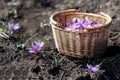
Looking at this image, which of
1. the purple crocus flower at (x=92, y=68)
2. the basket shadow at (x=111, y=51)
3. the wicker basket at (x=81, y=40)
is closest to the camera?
the purple crocus flower at (x=92, y=68)

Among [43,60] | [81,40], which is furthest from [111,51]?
[43,60]

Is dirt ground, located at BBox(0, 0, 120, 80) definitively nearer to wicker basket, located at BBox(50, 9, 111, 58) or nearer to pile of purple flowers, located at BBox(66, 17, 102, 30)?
wicker basket, located at BBox(50, 9, 111, 58)

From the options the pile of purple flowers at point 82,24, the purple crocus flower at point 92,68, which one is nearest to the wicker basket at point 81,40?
the pile of purple flowers at point 82,24

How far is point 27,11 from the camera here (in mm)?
4789

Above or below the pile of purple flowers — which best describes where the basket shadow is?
below

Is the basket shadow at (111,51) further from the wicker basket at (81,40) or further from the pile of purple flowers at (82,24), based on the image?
the pile of purple flowers at (82,24)

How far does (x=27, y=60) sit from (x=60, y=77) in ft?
1.43

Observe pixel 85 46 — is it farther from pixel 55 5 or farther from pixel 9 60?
pixel 55 5

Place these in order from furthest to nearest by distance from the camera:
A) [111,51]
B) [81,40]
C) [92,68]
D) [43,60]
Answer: [111,51] < [43,60] < [81,40] < [92,68]

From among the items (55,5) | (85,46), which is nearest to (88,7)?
(55,5)

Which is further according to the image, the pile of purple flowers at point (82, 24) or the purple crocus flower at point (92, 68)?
the pile of purple flowers at point (82, 24)

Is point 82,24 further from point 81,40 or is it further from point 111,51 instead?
point 111,51

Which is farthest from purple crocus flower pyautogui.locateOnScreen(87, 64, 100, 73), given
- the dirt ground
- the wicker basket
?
the wicker basket

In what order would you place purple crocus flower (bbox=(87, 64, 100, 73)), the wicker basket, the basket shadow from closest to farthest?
purple crocus flower (bbox=(87, 64, 100, 73))
the wicker basket
the basket shadow
